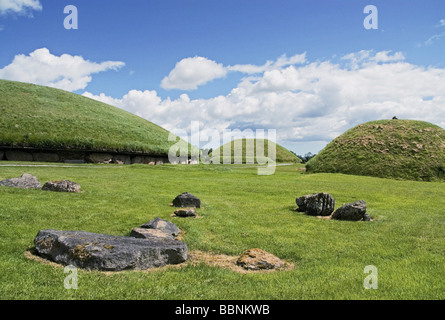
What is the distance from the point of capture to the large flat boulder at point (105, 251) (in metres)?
8.39

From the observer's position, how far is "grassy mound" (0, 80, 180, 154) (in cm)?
5081

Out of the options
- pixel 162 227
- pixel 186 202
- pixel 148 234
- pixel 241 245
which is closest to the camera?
pixel 148 234

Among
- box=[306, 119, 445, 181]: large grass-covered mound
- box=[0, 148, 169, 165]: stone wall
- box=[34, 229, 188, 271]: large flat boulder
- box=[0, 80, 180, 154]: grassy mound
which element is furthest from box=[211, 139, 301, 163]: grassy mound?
box=[34, 229, 188, 271]: large flat boulder

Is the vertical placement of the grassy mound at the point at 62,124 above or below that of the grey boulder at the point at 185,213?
above

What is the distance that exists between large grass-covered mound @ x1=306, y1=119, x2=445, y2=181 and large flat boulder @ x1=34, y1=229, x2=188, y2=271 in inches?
1837

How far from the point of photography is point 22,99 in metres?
66.9

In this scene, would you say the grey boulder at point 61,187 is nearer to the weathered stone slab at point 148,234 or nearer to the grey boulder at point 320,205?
the weathered stone slab at point 148,234

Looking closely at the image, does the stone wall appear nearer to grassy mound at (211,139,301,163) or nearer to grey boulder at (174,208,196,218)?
grey boulder at (174,208,196,218)

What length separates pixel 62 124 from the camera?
196ft

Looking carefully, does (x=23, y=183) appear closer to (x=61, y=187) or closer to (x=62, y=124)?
(x=61, y=187)

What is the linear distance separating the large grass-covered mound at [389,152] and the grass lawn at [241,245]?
28.9m

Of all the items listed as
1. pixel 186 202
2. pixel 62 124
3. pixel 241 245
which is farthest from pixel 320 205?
pixel 62 124

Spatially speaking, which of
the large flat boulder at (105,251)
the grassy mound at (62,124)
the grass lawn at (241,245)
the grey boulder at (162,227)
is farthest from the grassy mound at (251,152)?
the large flat boulder at (105,251)

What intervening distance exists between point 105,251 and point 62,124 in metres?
58.2
